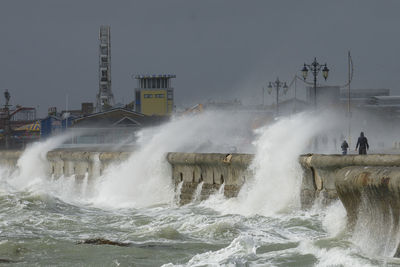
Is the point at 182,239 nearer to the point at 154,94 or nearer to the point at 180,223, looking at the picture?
the point at 180,223

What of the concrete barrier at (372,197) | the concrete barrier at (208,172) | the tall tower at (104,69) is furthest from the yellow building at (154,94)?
the concrete barrier at (372,197)

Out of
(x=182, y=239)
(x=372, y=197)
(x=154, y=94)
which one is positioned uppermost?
(x=154, y=94)

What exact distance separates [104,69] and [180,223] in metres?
105

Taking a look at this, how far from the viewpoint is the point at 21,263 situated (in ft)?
34.0

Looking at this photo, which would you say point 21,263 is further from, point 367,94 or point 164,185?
point 367,94

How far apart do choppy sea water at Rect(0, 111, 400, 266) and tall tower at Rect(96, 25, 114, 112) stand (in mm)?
94037

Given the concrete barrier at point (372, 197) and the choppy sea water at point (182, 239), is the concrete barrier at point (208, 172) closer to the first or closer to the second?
the choppy sea water at point (182, 239)

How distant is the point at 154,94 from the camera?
12719cm

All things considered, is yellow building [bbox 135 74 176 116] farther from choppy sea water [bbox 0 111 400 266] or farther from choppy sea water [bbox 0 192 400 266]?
choppy sea water [bbox 0 192 400 266]

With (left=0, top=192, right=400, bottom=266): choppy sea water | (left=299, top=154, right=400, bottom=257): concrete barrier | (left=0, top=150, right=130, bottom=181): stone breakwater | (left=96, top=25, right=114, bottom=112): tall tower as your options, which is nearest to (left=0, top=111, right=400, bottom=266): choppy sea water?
(left=0, top=192, right=400, bottom=266): choppy sea water

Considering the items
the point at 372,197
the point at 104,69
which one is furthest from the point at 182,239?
the point at 104,69

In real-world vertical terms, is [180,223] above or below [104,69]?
below

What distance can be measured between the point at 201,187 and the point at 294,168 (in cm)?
371

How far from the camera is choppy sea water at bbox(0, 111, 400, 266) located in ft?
33.3
